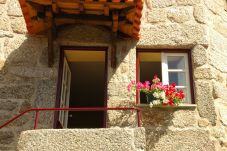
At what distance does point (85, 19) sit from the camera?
528 centimetres

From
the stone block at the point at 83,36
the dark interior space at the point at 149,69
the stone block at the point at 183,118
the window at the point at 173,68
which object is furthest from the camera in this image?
the dark interior space at the point at 149,69

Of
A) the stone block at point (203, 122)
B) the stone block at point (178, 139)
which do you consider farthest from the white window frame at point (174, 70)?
the stone block at point (178, 139)

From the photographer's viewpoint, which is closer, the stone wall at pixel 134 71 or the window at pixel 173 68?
the stone wall at pixel 134 71

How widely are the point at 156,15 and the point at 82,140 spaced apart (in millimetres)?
2903

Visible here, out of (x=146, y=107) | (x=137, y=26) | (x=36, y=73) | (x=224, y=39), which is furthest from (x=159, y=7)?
(x=36, y=73)

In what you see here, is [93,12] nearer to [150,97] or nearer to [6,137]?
[150,97]

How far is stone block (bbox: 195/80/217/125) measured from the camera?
17.3 ft

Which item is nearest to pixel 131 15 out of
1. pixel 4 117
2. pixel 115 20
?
pixel 115 20

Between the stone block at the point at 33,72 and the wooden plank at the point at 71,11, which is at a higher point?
the wooden plank at the point at 71,11

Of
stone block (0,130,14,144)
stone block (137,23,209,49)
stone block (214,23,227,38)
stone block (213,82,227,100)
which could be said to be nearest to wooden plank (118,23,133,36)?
stone block (137,23,209,49)

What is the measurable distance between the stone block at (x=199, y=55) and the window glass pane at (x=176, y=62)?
0.69 ft

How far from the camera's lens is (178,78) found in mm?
5676

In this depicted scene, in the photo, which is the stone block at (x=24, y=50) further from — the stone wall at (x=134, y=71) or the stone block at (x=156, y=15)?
the stone block at (x=156, y=15)

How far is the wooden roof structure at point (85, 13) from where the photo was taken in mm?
4887
